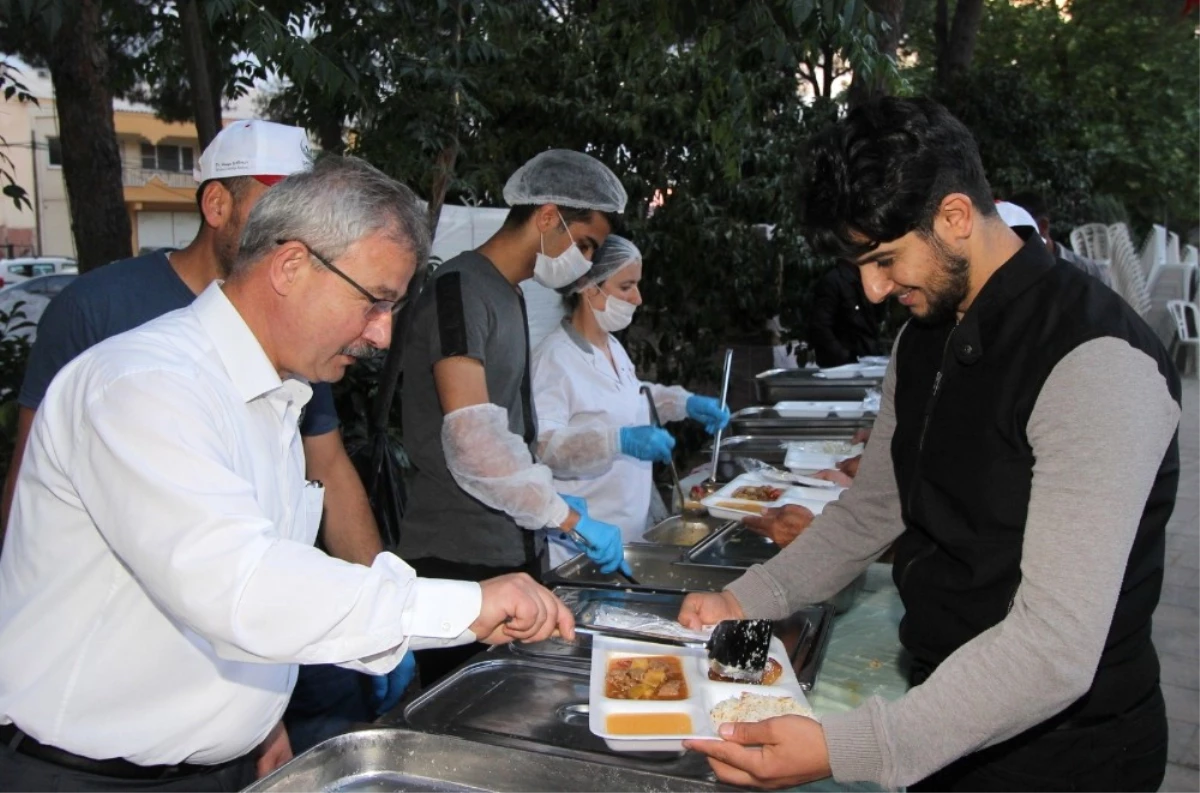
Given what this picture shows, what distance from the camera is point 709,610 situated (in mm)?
1887

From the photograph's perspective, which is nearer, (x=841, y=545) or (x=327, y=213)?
(x=327, y=213)

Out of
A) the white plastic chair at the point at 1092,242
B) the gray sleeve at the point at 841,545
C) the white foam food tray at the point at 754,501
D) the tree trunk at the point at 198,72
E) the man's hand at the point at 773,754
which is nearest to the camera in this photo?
the man's hand at the point at 773,754

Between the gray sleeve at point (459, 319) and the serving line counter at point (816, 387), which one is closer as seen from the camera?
the gray sleeve at point (459, 319)

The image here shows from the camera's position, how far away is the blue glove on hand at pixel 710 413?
3797 millimetres

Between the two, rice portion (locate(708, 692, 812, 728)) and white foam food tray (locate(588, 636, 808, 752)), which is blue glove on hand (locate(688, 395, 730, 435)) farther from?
rice portion (locate(708, 692, 812, 728))

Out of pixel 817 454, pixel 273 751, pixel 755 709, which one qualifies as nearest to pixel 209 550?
pixel 273 751

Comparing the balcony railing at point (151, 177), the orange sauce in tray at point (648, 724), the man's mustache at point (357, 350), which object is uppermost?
the balcony railing at point (151, 177)

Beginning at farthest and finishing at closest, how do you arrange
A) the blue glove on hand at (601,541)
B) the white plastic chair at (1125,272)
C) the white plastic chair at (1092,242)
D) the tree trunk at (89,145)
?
1. the white plastic chair at (1125,272)
2. the white plastic chair at (1092,242)
3. the tree trunk at (89,145)
4. the blue glove on hand at (601,541)

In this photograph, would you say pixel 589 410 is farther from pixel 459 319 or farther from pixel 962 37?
pixel 962 37

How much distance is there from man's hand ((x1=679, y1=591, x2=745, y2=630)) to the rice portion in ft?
1.02

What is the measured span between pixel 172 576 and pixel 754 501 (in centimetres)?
206

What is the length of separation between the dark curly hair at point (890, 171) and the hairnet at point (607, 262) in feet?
6.26

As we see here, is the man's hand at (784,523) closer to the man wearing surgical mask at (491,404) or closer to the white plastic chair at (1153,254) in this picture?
the man wearing surgical mask at (491,404)

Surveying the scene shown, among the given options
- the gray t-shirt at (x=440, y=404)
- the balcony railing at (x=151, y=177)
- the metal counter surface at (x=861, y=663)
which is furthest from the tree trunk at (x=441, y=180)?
the balcony railing at (x=151, y=177)
